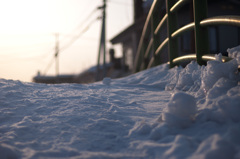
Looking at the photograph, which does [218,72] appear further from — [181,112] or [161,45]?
[161,45]

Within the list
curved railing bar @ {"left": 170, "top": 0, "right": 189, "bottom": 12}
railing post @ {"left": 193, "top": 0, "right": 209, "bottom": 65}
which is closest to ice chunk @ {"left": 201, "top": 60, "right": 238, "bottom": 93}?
railing post @ {"left": 193, "top": 0, "right": 209, "bottom": 65}

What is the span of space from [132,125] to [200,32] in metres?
1.64

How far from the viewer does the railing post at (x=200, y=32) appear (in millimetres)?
2555

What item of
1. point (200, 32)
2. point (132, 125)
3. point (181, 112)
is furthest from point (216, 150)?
point (200, 32)

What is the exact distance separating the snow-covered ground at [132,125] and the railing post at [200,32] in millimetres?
405

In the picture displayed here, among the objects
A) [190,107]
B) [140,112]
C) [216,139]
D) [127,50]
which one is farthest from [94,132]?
[127,50]

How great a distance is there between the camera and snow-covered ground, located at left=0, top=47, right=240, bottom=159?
1.23 meters

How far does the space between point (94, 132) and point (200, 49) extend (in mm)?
1788

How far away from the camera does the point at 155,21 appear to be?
4.48 m

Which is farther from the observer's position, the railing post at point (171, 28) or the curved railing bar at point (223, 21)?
the railing post at point (171, 28)

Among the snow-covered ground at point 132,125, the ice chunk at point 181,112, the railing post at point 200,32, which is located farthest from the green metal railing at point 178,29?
the ice chunk at point 181,112

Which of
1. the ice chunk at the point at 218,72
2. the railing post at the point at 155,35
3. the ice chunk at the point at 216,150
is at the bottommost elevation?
the ice chunk at the point at 216,150

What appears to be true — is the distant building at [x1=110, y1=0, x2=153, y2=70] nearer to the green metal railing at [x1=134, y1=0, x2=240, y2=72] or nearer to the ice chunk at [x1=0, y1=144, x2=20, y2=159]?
the green metal railing at [x1=134, y1=0, x2=240, y2=72]

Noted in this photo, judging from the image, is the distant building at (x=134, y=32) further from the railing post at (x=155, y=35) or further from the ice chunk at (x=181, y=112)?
the ice chunk at (x=181, y=112)
